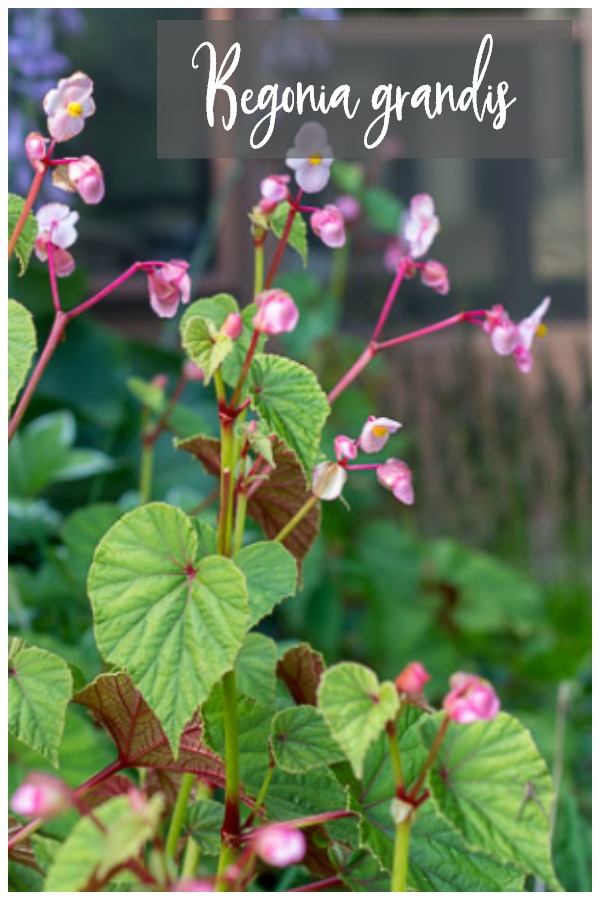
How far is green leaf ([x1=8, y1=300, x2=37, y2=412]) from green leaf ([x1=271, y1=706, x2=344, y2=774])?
21cm

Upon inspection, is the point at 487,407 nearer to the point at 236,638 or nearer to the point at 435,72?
the point at 435,72

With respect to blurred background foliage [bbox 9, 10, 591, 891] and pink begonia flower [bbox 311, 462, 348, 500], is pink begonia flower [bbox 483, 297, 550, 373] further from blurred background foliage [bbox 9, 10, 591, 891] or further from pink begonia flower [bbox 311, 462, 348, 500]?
blurred background foliage [bbox 9, 10, 591, 891]

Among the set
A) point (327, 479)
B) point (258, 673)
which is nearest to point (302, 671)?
point (258, 673)

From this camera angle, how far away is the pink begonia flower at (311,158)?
65 centimetres

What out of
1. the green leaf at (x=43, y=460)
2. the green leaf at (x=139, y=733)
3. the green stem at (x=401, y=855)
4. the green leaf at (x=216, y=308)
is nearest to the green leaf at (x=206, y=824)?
the green leaf at (x=139, y=733)

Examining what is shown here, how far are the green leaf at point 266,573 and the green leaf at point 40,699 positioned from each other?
98 millimetres

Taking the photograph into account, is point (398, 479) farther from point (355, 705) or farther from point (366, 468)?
point (355, 705)

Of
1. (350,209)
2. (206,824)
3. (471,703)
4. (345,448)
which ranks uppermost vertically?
(350,209)

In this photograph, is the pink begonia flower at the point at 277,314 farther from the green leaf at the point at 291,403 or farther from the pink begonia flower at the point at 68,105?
the pink begonia flower at the point at 68,105

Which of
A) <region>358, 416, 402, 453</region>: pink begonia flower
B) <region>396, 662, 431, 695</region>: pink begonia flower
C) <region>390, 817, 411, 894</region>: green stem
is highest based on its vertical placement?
<region>358, 416, 402, 453</region>: pink begonia flower

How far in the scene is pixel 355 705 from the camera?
51 centimetres

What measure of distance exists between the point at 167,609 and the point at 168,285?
18cm

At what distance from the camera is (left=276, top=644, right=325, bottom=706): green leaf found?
2.25ft

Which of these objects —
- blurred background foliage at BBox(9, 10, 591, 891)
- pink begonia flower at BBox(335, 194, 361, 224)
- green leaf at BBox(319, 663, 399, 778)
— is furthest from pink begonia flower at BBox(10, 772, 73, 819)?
pink begonia flower at BBox(335, 194, 361, 224)
